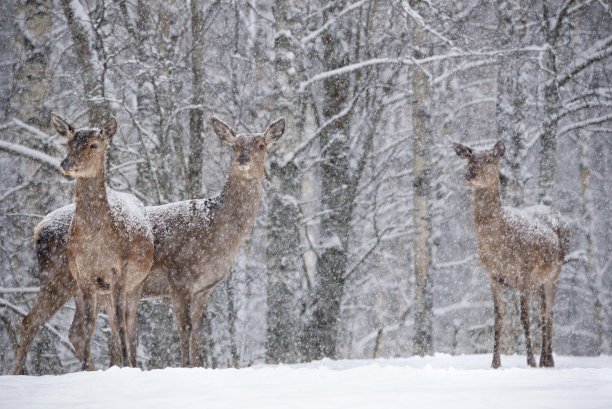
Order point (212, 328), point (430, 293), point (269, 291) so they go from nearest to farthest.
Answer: point (269, 291) < point (430, 293) < point (212, 328)

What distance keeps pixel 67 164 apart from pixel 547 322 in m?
6.14

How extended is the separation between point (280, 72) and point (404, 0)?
7.25 feet

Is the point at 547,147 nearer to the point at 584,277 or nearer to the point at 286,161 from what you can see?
the point at 286,161

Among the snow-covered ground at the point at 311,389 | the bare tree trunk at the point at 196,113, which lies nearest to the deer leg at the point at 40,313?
the snow-covered ground at the point at 311,389

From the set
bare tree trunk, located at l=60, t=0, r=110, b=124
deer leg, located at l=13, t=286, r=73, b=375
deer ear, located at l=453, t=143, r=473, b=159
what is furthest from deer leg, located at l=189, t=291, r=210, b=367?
bare tree trunk, located at l=60, t=0, r=110, b=124

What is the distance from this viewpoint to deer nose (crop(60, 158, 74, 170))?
6.06m

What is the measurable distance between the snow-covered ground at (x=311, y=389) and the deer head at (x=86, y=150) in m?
2.01

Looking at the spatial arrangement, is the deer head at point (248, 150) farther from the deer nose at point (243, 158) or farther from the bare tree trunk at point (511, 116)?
the bare tree trunk at point (511, 116)

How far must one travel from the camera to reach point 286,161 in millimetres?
9469

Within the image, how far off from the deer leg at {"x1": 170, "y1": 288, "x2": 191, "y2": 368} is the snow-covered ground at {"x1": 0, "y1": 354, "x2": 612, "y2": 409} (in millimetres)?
1716

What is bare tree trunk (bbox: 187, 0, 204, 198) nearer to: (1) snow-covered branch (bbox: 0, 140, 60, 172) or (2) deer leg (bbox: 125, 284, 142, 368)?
(1) snow-covered branch (bbox: 0, 140, 60, 172)

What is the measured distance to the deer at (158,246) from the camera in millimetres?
7180

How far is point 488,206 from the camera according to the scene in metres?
7.98

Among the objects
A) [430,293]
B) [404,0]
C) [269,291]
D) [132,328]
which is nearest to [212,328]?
[269,291]
